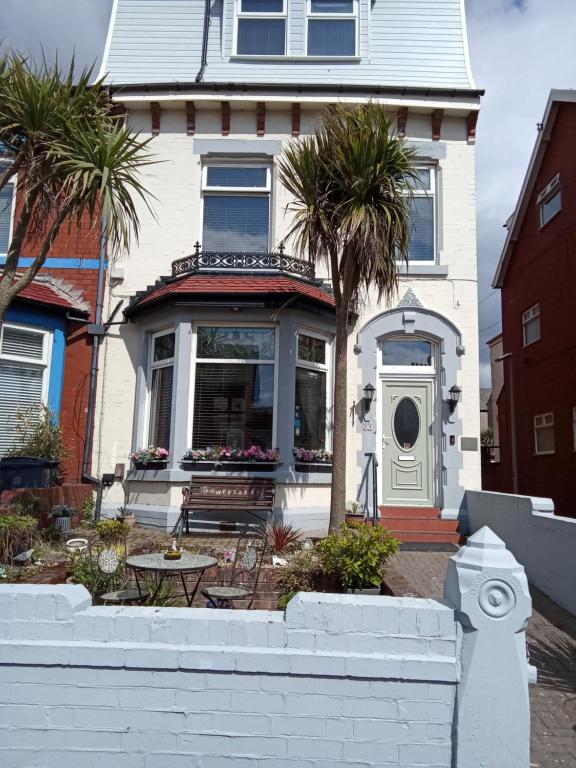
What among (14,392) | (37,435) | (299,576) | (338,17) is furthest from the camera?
(338,17)

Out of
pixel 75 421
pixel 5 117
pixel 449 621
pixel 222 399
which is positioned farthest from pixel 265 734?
pixel 75 421

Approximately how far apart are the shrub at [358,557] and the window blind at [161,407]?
4.79 metres

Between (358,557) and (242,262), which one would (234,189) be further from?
(358,557)

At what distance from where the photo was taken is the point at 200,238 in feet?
32.7

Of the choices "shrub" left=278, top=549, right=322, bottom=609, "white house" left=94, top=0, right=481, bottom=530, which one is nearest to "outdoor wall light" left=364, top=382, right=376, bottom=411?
"white house" left=94, top=0, right=481, bottom=530

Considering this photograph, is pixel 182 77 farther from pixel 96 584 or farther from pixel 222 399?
pixel 96 584

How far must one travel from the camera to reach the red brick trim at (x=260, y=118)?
10.0 metres

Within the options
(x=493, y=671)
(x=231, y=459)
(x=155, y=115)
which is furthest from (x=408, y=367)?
(x=493, y=671)

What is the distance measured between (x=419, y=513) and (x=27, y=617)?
282 inches

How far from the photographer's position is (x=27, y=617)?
2922 millimetres

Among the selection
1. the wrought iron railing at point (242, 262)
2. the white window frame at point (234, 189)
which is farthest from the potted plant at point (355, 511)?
the white window frame at point (234, 189)

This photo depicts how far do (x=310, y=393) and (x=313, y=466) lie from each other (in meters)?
1.17

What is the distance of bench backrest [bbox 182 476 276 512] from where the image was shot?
8078 mm

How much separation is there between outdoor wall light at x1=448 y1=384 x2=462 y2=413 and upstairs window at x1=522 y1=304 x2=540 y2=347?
7217 mm
